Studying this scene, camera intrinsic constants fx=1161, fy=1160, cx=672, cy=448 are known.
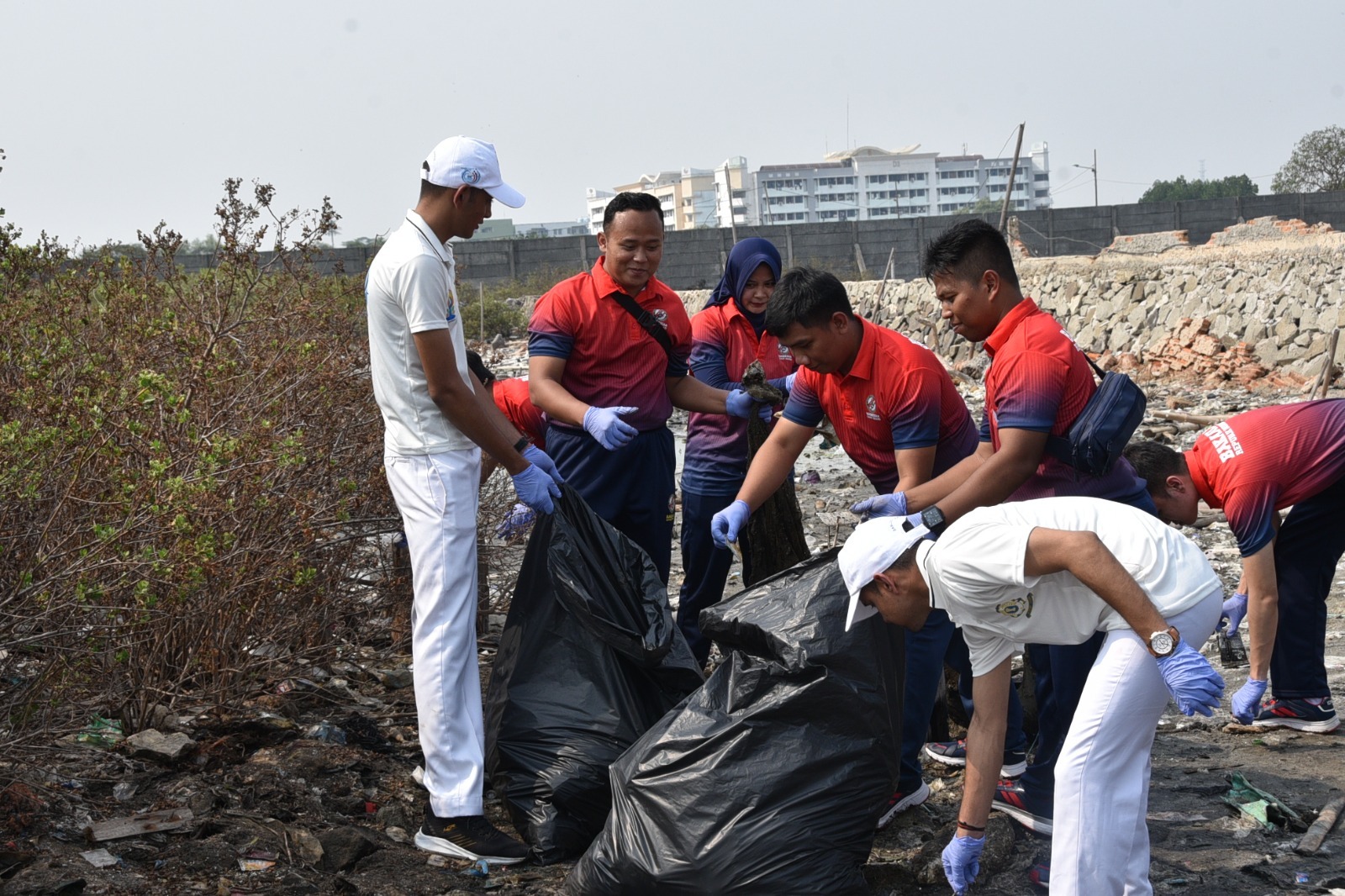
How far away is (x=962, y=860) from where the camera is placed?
7.97 ft

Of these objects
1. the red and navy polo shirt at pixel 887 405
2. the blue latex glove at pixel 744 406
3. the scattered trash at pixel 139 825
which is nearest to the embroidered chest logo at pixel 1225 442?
the red and navy polo shirt at pixel 887 405

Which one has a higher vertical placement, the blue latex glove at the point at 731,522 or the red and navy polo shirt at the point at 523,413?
the red and navy polo shirt at the point at 523,413

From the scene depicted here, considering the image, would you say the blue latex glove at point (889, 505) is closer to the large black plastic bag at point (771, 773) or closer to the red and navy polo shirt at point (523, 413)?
the large black plastic bag at point (771, 773)

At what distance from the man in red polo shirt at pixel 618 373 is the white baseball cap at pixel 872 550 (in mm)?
1412

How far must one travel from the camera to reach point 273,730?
355cm

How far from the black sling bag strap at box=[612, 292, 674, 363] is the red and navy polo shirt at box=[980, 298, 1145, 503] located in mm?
1172

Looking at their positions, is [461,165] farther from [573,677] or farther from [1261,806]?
[1261,806]

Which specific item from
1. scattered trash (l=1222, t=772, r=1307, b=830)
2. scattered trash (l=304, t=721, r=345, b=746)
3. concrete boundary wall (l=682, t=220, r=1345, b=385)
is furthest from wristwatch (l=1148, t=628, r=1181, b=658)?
concrete boundary wall (l=682, t=220, r=1345, b=385)

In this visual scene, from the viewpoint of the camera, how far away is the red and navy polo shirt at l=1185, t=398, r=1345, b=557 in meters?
3.19

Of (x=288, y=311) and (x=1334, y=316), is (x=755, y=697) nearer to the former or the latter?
(x=288, y=311)

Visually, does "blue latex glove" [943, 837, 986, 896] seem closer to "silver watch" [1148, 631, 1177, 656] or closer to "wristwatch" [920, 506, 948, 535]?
"silver watch" [1148, 631, 1177, 656]

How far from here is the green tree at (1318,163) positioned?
42812 mm

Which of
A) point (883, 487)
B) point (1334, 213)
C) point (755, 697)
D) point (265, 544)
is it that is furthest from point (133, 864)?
point (1334, 213)

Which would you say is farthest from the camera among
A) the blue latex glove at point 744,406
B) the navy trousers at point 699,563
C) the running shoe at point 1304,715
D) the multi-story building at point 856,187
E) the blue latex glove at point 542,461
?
the multi-story building at point 856,187
